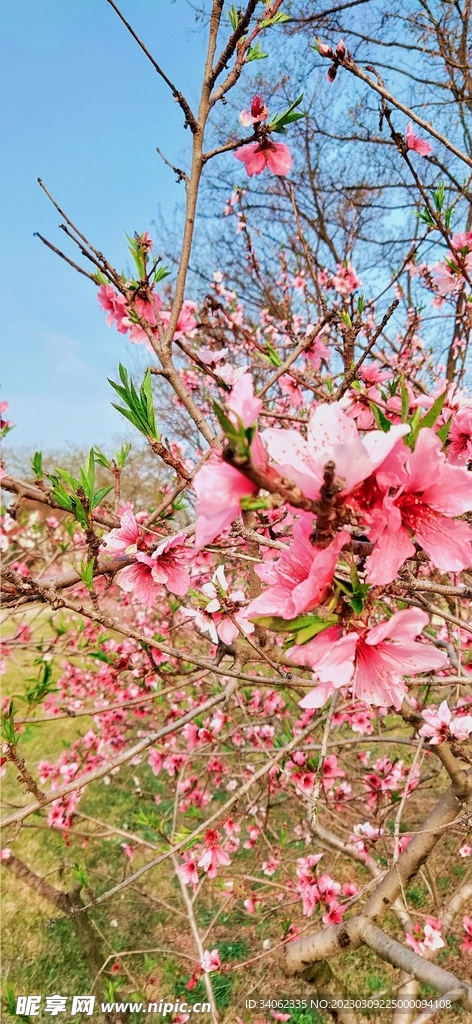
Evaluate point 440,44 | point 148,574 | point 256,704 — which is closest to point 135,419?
point 148,574

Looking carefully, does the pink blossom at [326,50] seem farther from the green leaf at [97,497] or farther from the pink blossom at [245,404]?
the pink blossom at [245,404]

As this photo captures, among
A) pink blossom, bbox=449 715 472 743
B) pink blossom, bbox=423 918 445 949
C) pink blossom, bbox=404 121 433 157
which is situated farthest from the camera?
pink blossom, bbox=423 918 445 949

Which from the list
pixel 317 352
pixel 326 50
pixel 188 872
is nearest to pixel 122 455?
pixel 317 352

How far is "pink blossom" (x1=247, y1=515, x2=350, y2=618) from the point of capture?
572 millimetres

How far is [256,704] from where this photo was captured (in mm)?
4297

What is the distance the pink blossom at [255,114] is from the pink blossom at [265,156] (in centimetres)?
5

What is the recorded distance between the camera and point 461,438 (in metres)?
1.19

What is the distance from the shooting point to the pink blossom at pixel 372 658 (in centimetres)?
61

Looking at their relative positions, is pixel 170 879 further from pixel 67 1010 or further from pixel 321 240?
pixel 321 240

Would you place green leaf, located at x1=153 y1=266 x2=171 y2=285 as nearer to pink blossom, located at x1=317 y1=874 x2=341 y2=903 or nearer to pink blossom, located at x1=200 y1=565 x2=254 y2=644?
pink blossom, located at x1=200 y1=565 x2=254 y2=644

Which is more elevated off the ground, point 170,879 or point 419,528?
point 419,528

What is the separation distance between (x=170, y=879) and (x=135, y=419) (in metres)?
4.31

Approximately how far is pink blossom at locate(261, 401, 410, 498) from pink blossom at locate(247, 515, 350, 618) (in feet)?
0.23

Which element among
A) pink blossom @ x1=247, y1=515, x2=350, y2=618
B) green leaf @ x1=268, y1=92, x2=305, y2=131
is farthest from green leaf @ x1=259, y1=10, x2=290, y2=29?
pink blossom @ x1=247, y1=515, x2=350, y2=618
